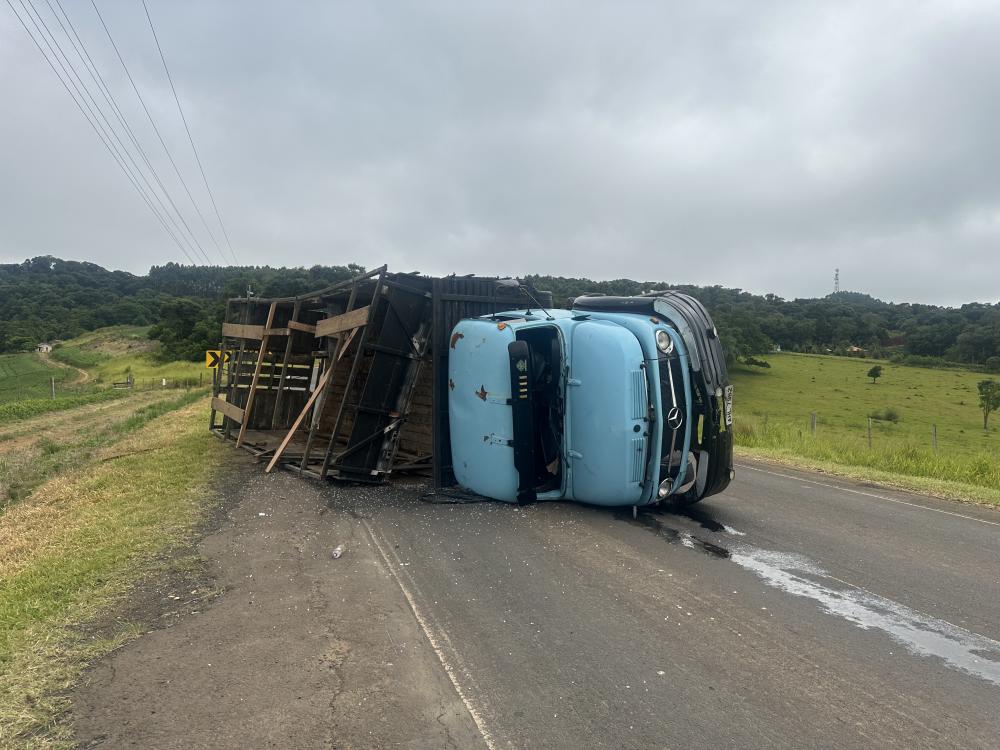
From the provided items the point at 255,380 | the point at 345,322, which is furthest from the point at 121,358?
the point at 345,322

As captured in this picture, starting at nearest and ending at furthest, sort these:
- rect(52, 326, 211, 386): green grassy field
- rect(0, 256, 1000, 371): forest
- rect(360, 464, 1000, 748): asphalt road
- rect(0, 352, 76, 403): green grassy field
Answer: rect(360, 464, 1000, 748): asphalt road → rect(0, 352, 76, 403): green grassy field → rect(52, 326, 211, 386): green grassy field → rect(0, 256, 1000, 371): forest

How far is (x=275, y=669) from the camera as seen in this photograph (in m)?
3.43

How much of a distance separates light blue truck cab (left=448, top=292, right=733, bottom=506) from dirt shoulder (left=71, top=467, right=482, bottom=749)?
6.65 feet

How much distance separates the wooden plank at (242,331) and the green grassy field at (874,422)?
1033 centimetres

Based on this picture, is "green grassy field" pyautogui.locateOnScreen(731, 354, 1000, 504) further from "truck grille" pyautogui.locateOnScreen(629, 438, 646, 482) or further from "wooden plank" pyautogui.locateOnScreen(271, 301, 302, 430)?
"wooden plank" pyautogui.locateOnScreen(271, 301, 302, 430)

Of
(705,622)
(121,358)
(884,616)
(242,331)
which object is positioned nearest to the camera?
(705,622)

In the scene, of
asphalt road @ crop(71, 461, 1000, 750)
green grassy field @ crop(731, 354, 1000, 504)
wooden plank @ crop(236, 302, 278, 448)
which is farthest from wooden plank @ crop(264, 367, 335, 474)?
green grassy field @ crop(731, 354, 1000, 504)

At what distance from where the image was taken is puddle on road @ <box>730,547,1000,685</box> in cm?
367

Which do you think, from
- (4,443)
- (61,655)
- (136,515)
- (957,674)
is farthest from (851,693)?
(4,443)

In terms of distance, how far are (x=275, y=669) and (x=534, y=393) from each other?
3.70 metres

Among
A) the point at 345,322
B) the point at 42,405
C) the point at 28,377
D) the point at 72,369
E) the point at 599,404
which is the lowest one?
the point at 42,405

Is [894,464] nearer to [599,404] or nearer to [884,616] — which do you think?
[599,404]

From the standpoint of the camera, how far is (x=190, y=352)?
2092 inches

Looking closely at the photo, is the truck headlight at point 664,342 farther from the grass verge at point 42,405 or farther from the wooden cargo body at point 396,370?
the grass verge at point 42,405
